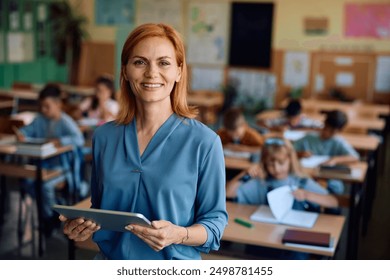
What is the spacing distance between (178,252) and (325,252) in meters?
1.18

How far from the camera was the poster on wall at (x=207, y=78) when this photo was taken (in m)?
10.7

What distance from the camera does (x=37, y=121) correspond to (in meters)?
4.59

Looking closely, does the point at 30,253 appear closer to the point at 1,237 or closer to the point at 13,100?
the point at 1,237

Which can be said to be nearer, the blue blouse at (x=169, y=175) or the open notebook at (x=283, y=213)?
the blue blouse at (x=169, y=175)

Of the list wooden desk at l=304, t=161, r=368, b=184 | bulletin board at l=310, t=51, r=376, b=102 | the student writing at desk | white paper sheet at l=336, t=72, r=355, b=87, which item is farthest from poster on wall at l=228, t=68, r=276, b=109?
the student writing at desk

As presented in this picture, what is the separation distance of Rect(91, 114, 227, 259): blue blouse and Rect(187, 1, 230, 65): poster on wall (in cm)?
921

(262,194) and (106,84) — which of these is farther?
(106,84)

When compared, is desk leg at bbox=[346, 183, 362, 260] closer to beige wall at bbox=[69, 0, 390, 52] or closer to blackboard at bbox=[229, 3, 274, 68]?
beige wall at bbox=[69, 0, 390, 52]

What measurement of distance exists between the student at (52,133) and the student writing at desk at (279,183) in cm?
168

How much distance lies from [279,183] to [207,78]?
25.7 ft

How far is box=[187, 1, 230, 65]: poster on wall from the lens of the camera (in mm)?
10508

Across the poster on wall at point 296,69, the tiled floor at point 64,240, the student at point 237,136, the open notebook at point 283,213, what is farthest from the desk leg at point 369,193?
the poster on wall at point 296,69

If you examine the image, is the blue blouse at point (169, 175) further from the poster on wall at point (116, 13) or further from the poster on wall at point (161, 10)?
the poster on wall at point (161, 10)
